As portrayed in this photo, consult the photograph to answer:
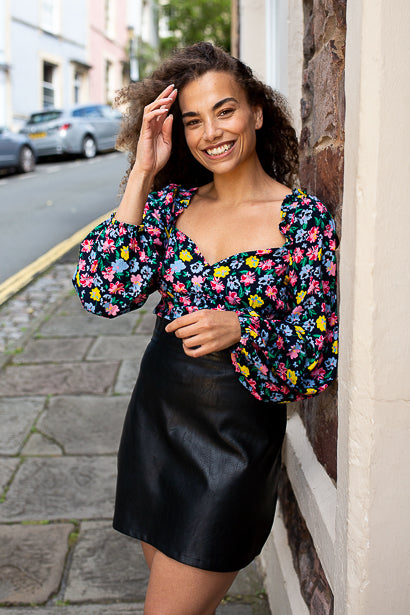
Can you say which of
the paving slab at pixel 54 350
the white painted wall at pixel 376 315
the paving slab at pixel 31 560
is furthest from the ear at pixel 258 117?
the paving slab at pixel 54 350

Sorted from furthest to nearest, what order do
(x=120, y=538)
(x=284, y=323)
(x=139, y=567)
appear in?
1. (x=120, y=538)
2. (x=139, y=567)
3. (x=284, y=323)

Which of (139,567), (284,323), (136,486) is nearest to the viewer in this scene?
(284,323)

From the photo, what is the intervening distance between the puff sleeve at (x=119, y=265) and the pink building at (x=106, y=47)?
81.2ft

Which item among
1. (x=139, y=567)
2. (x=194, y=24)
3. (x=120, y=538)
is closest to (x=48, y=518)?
(x=120, y=538)

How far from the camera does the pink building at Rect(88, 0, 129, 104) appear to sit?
26469mm

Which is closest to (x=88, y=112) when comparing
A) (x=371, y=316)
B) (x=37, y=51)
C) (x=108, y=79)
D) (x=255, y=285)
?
(x=37, y=51)

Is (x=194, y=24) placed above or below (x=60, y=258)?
above

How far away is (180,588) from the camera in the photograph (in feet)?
6.00

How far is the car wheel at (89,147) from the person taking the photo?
17438mm

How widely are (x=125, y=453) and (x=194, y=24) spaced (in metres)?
31.1

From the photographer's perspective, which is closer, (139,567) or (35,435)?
(139,567)

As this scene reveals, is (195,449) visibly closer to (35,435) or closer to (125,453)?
(125,453)

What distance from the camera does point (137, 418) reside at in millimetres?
1989

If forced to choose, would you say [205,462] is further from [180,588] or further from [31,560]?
[31,560]
